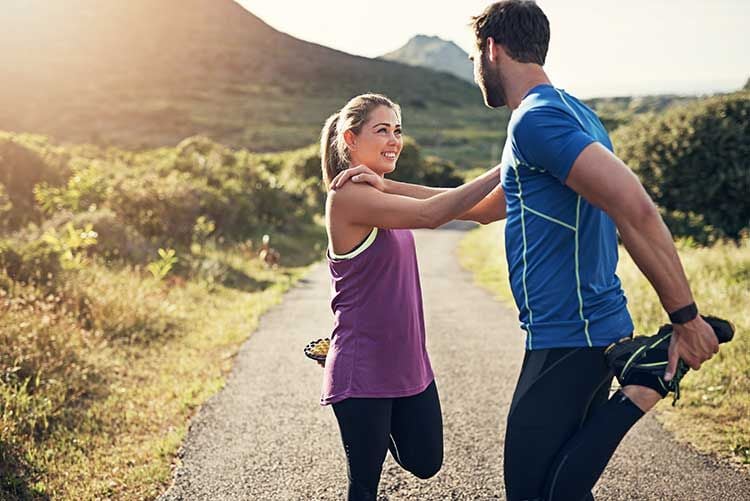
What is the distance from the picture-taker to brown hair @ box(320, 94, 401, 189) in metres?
3.09

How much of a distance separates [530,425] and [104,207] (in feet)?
44.4

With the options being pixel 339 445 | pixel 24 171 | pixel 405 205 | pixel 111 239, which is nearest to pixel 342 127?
pixel 405 205

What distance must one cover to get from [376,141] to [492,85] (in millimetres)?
602

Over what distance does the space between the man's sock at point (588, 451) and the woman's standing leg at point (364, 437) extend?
29.0 inches

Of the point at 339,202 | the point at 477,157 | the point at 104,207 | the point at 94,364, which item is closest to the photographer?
the point at 339,202

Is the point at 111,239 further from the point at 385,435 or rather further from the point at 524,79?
the point at 524,79

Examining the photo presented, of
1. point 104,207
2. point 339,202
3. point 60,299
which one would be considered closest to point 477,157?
point 104,207

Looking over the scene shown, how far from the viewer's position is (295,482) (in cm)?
450

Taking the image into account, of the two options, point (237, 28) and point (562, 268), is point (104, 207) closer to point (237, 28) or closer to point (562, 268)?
point (562, 268)

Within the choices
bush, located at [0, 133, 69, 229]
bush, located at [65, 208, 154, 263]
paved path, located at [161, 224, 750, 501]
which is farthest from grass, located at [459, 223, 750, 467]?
bush, located at [0, 133, 69, 229]

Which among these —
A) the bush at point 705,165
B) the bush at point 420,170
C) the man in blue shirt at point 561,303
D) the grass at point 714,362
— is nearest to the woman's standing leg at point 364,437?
the man in blue shirt at point 561,303

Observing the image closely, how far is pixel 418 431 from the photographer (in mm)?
3211

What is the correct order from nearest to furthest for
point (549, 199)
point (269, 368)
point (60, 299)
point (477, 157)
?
point (549, 199), point (269, 368), point (60, 299), point (477, 157)

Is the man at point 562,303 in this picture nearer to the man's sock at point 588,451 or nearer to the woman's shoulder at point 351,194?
the man's sock at point 588,451
